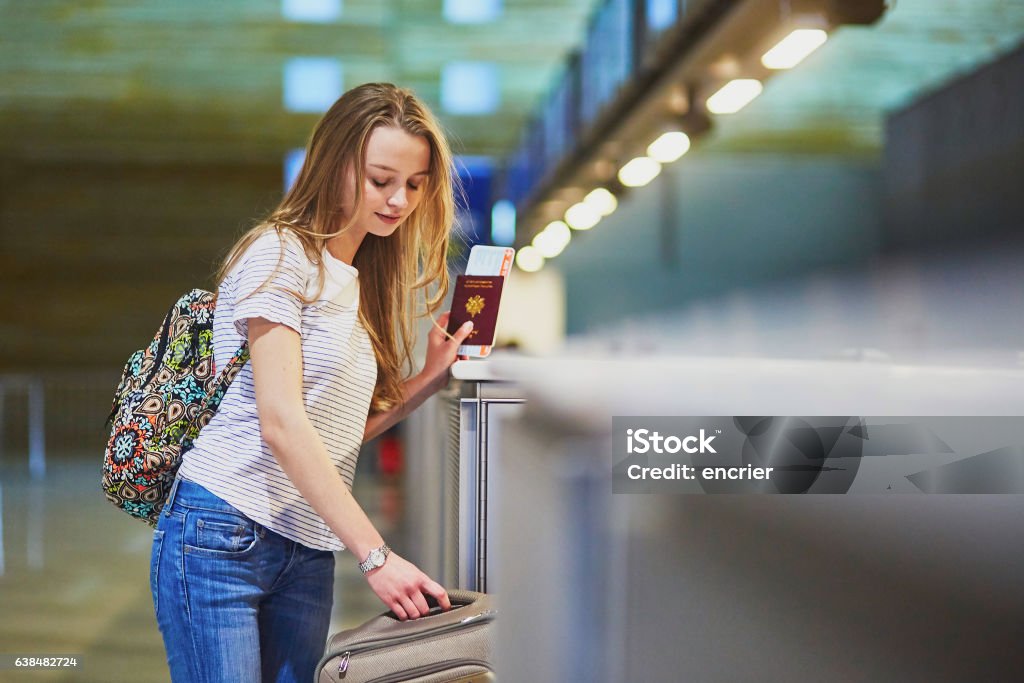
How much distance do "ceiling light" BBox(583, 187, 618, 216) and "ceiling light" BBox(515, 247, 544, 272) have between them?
432 cm

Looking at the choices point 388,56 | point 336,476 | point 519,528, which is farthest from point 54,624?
point 388,56

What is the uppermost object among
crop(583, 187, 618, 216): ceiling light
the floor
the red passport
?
crop(583, 187, 618, 216): ceiling light

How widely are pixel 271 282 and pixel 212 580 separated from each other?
1.44 ft

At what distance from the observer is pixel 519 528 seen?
2.94 ft

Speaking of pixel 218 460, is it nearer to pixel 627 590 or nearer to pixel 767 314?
pixel 627 590

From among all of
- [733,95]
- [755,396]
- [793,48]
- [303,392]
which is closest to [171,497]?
[303,392]

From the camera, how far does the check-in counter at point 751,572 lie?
2.25 ft

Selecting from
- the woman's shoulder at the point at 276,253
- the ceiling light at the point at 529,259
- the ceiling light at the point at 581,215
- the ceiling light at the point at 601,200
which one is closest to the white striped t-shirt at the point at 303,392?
the woman's shoulder at the point at 276,253

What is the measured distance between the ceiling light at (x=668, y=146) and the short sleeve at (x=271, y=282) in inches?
126

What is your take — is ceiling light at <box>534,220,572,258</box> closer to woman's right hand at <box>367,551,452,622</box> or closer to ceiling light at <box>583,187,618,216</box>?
ceiling light at <box>583,187,618,216</box>

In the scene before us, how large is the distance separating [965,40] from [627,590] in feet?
43.8

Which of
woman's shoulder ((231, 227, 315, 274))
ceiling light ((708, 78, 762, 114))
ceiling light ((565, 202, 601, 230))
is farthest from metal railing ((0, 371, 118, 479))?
woman's shoulder ((231, 227, 315, 274))

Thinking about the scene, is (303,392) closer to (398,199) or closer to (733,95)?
(398,199)

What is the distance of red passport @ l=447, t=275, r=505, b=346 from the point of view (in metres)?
1.79
